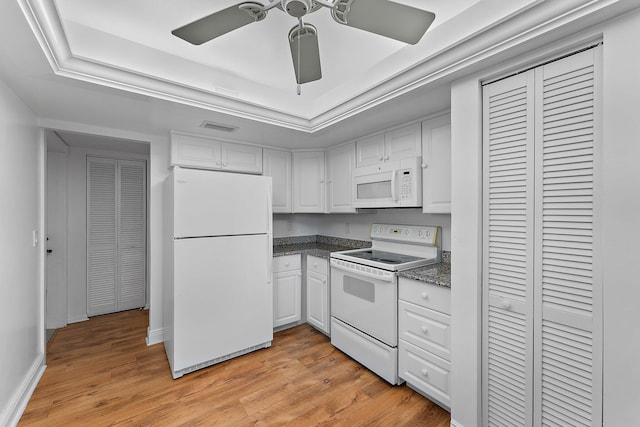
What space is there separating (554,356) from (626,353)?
28 cm

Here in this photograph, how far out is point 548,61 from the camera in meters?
1.36

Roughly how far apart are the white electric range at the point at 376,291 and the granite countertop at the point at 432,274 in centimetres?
8

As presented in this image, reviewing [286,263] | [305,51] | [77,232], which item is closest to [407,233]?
[286,263]

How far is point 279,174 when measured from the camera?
3455 mm

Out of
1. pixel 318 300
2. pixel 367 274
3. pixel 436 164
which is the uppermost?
pixel 436 164

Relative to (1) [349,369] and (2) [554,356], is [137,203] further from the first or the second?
(2) [554,356]

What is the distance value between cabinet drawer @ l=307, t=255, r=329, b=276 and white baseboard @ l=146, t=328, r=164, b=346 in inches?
65.9

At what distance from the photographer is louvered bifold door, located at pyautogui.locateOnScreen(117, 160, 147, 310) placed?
152 inches

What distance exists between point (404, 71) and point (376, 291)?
1.63 m

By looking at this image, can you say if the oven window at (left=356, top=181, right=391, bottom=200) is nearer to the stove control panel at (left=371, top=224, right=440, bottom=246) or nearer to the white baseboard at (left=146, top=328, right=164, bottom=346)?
the stove control panel at (left=371, top=224, right=440, bottom=246)

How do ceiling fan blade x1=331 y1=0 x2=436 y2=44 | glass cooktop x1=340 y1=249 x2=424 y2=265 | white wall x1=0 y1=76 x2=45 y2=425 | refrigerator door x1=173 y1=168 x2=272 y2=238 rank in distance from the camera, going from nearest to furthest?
1. ceiling fan blade x1=331 y1=0 x2=436 y2=44
2. white wall x1=0 y1=76 x2=45 y2=425
3. refrigerator door x1=173 y1=168 x2=272 y2=238
4. glass cooktop x1=340 y1=249 x2=424 y2=265

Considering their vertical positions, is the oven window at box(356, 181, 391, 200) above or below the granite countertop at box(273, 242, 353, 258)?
above

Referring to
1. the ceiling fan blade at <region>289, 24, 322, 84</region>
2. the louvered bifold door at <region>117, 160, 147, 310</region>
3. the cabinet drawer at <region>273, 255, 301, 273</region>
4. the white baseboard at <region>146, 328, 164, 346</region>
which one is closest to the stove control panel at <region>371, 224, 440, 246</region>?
the cabinet drawer at <region>273, 255, 301, 273</region>

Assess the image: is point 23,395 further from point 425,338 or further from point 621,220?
point 621,220
